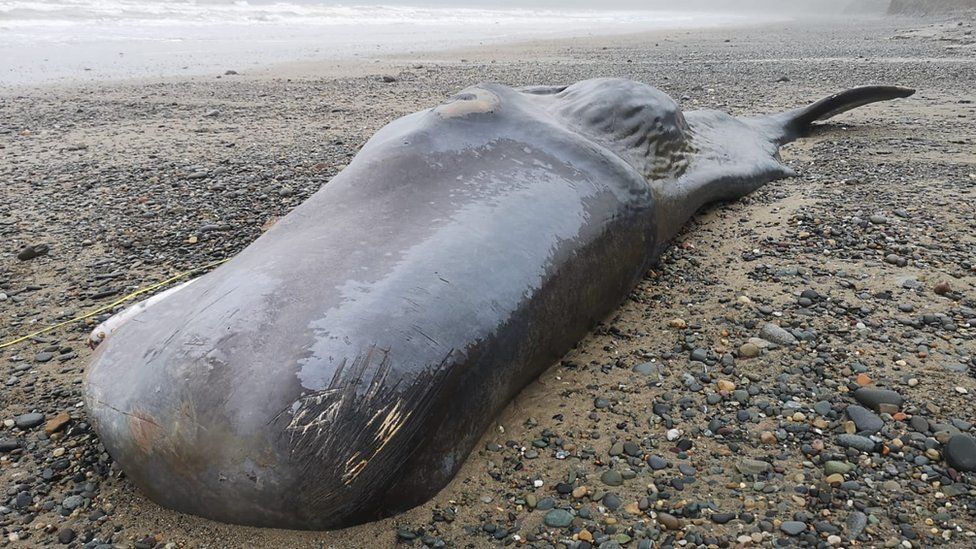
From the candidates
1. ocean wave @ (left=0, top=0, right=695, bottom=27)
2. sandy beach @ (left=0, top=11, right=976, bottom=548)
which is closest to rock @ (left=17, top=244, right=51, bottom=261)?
sandy beach @ (left=0, top=11, right=976, bottom=548)

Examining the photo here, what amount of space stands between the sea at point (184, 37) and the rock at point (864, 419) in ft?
39.0

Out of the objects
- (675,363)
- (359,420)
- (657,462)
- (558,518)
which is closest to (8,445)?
(359,420)

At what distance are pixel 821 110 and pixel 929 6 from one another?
3880 centimetres

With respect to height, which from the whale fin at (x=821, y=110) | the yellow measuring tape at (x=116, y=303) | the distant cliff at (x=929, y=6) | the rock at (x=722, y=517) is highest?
the distant cliff at (x=929, y=6)

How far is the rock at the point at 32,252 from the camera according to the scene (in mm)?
4027

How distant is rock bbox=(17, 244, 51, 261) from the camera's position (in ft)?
13.2

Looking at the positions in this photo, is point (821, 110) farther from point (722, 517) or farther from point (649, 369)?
point (722, 517)

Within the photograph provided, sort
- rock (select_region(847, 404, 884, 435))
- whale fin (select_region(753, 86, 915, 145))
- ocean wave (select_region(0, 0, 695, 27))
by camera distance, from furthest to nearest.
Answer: ocean wave (select_region(0, 0, 695, 27)), whale fin (select_region(753, 86, 915, 145)), rock (select_region(847, 404, 884, 435))

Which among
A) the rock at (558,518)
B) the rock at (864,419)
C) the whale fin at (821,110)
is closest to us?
the rock at (558,518)

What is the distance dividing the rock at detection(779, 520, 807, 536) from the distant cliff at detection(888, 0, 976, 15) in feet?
119

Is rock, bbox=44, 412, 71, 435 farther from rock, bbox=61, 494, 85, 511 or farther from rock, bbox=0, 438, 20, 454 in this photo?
rock, bbox=61, 494, 85, 511

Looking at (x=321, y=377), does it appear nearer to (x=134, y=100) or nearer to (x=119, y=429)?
(x=119, y=429)

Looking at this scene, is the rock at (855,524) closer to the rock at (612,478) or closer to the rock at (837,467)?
the rock at (837,467)

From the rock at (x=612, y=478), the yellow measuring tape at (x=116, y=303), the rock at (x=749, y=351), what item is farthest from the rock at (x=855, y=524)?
the yellow measuring tape at (x=116, y=303)
